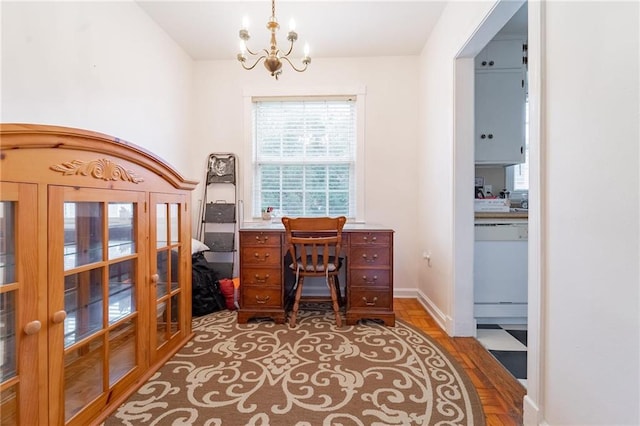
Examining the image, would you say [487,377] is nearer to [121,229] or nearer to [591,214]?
[591,214]

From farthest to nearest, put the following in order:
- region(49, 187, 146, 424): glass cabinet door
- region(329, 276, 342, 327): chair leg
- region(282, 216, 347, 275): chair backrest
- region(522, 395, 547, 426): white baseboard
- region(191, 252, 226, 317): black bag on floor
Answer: region(191, 252, 226, 317): black bag on floor → region(329, 276, 342, 327): chair leg → region(282, 216, 347, 275): chair backrest → region(522, 395, 547, 426): white baseboard → region(49, 187, 146, 424): glass cabinet door

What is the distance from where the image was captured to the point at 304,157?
10.3 feet

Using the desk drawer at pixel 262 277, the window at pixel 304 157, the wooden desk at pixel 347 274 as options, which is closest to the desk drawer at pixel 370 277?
the wooden desk at pixel 347 274

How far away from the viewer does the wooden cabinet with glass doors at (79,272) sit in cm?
92

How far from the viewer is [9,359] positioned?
0.92 meters

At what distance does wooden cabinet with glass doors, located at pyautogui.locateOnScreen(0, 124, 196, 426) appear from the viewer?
921 millimetres

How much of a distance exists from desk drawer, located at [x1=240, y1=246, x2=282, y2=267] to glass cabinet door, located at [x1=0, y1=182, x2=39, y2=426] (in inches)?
54.4

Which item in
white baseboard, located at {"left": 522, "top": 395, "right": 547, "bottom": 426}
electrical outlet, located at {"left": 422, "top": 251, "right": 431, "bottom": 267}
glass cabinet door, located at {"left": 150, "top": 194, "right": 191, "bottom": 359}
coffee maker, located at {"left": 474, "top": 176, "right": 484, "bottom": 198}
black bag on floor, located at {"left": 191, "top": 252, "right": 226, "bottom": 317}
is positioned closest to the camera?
white baseboard, located at {"left": 522, "top": 395, "right": 547, "bottom": 426}

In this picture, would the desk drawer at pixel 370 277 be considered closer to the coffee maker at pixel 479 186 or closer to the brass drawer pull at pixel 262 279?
the brass drawer pull at pixel 262 279

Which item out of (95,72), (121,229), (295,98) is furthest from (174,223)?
(295,98)

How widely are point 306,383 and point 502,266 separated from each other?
182 centimetres

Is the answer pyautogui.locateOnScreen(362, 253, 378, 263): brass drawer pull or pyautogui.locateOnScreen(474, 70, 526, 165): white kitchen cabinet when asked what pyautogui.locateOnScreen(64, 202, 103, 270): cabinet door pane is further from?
pyautogui.locateOnScreen(474, 70, 526, 165): white kitchen cabinet

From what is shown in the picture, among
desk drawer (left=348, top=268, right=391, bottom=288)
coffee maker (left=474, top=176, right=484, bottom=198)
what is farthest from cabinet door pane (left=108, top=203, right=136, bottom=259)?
coffee maker (left=474, top=176, right=484, bottom=198)

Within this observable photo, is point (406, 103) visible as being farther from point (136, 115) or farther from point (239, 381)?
point (239, 381)
